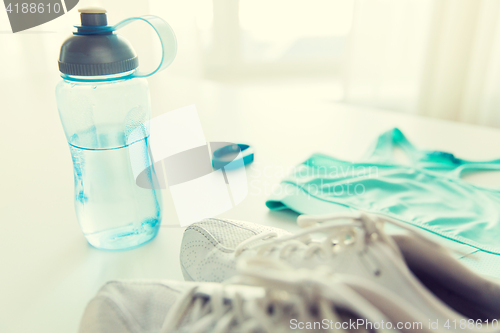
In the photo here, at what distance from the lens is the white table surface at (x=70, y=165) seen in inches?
19.3

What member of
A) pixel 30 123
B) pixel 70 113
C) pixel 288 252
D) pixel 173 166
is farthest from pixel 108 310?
pixel 30 123

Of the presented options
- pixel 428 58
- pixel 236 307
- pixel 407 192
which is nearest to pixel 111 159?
pixel 236 307

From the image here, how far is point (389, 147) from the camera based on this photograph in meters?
0.90

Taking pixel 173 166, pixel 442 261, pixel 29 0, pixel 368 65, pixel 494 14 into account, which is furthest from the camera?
pixel 368 65

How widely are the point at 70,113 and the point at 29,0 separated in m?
1.15

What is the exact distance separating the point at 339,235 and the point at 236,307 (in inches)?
4.9

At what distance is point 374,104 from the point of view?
1.98 m

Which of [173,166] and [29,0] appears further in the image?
[29,0]

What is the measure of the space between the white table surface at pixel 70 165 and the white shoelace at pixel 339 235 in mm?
169

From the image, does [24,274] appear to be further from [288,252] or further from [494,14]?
[494,14]

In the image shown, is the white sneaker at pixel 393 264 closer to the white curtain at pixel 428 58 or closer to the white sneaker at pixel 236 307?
the white sneaker at pixel 236 307

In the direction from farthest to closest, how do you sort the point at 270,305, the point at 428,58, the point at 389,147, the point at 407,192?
the point at 428,58, the point at 389,147, the point at 407,192, the point at 270,305

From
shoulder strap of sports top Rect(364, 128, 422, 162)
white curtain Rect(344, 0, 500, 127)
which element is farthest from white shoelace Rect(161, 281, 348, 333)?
white curtain Rect(344, 0, 500, 127)

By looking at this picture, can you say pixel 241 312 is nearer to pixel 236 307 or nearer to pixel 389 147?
pixel 236 307
